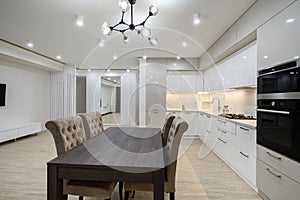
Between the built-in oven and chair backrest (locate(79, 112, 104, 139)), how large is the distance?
224cm

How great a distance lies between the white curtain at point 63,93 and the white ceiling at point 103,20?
2.14 meters

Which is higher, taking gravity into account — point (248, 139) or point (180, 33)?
point (180, 33)

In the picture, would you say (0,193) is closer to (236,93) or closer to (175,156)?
(175,156)

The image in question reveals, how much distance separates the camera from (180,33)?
13.5 ft

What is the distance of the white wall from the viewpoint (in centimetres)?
582

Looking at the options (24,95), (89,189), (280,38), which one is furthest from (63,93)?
(280,38)

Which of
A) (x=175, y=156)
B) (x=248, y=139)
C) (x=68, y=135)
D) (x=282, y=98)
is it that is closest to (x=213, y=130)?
(x=248, y=139)

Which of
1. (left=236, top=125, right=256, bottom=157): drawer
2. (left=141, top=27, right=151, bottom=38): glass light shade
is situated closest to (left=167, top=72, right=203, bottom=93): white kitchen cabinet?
(left=236, top=125, right=256, bottom=157): drawer

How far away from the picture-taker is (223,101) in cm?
532

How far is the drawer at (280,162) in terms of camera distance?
1868 millimetres

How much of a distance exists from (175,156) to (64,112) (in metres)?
6.82

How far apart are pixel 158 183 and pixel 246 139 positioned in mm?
1909

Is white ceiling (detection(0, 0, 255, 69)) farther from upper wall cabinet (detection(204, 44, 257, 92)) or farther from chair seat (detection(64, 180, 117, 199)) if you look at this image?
chair seat (detection(64, 180, 117, 199))

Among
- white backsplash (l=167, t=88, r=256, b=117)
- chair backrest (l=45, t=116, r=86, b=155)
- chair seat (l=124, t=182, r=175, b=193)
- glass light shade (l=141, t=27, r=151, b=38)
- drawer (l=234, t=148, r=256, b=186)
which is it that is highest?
glass light shade (l=141, t=27, r=151, b=38)
